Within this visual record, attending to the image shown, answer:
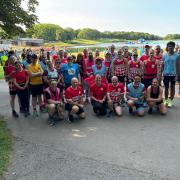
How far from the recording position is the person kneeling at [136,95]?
9.22 metres

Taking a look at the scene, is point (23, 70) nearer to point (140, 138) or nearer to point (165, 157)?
point (140, 138)

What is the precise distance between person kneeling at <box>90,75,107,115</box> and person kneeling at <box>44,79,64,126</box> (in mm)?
1012

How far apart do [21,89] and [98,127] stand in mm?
2639

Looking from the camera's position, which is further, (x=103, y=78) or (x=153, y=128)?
(x=103, y=78)

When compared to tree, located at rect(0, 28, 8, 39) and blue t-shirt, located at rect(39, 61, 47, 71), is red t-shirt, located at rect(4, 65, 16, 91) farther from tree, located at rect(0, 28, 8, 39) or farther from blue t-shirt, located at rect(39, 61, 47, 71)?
tree, located at rect(0, 28, 8, 39)

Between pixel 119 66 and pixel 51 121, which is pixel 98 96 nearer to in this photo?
pixel 119 66

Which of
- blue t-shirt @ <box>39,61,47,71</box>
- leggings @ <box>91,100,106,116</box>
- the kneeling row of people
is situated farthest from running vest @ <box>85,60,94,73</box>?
leggings @ <box>91,100,106,116</box>

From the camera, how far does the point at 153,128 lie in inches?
306

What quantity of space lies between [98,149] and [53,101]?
2818 mm

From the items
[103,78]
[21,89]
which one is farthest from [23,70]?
[103,78]

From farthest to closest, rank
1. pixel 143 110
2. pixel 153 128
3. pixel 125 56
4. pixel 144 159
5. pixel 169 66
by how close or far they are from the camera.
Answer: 1. pixel 125 56
2. pixel 169 66
3. pixel 143 110
4. pixel 153 128
5. pixel 144 159

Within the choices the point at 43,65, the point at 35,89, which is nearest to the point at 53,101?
the point at 35,89

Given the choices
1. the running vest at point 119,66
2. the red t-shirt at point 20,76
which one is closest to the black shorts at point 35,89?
the red t-shirt at point 20,76

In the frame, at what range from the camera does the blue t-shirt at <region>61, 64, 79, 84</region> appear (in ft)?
32.2
